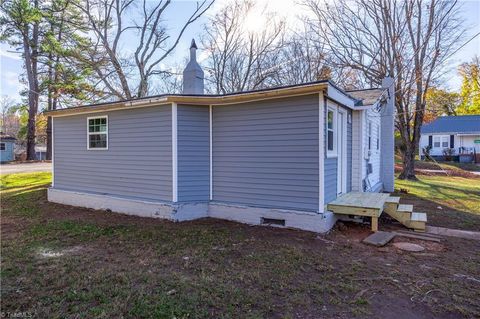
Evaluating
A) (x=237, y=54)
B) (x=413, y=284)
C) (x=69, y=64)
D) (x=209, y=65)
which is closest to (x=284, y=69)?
(x=237, y=54)

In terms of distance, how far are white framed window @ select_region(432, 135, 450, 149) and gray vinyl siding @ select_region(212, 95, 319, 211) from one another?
30.8 metres

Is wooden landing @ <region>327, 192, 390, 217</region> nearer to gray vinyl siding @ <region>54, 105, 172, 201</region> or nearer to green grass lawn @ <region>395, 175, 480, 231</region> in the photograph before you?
green grass lawn @ <region>395, 175, 480, 231</region>

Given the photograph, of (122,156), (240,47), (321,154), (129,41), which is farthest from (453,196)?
(129,41)

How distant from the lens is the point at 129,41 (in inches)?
709

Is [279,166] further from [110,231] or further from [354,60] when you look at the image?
[354,60]

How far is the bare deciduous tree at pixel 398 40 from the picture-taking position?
46.5 feet

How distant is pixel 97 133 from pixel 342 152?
661 cm

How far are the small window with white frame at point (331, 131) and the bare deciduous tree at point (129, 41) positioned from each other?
12871 millimetres

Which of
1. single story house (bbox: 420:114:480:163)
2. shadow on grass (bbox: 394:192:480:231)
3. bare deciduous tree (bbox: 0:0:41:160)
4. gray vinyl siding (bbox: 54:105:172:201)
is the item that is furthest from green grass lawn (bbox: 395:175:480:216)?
bare deciduous tree (bbox: 0:0:41:160)

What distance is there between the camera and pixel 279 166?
20.2 ft

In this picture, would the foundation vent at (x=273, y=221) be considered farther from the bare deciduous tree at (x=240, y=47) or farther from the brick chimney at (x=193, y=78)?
the bare deciduous tree at (x=240, y=47)

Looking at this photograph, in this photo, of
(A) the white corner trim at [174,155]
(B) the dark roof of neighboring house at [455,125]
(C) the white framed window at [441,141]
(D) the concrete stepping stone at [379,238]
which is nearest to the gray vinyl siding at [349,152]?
(D) the concrete stepping stone at [379,238]

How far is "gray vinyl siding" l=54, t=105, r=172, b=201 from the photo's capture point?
6914 mm

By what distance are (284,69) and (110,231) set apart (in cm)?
1700
